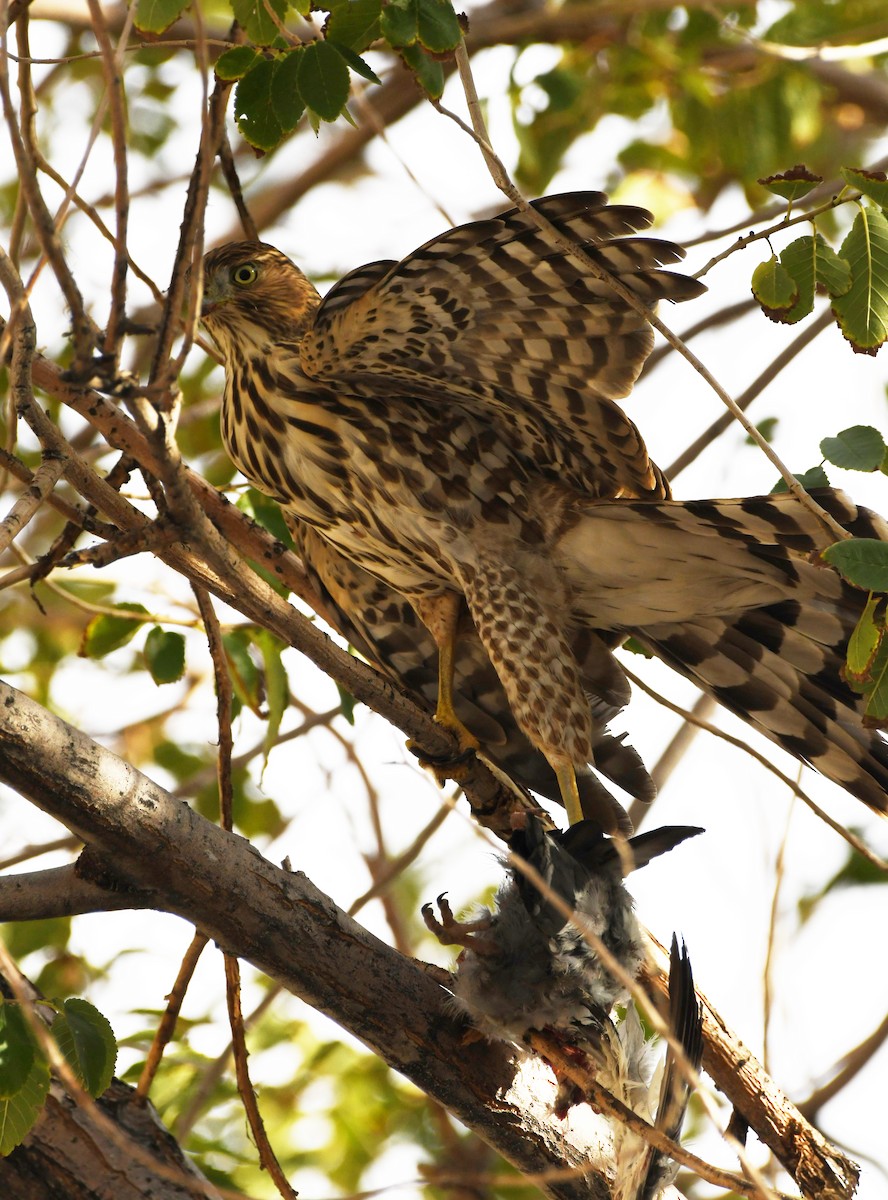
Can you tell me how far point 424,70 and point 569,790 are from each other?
1.55 metres

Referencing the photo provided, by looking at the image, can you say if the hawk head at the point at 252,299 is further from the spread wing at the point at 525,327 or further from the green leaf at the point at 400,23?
the green leaf at the point at 400,23

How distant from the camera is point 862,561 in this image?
1.95 meters

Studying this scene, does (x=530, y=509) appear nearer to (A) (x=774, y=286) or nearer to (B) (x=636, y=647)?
(B) (x=636, y=647)

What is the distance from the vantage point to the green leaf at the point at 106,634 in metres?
3.14

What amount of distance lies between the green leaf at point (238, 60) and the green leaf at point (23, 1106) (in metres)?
1.49

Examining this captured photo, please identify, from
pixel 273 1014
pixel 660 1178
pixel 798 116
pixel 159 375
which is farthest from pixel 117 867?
pixel 798 116

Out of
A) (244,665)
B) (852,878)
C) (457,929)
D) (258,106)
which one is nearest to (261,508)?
(244,665)

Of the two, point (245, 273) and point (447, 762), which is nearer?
point (447, 762)

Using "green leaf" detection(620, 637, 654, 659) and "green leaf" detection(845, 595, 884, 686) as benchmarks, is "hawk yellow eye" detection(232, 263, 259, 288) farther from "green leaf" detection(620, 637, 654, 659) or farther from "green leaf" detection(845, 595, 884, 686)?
"green leaf" detection(845, 595, 884, 686)

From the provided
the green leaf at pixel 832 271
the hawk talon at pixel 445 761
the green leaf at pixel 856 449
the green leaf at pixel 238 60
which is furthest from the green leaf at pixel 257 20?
the hawk talon at pixel 445 761

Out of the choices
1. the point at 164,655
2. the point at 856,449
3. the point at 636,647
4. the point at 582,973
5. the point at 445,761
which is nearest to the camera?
the point at 856,449

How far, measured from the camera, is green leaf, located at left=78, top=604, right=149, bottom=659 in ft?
10.3

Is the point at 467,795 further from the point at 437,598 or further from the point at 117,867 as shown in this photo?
the point at 117,867

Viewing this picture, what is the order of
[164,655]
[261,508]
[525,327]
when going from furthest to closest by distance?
[261,508] < [164,655] < [525,327]
